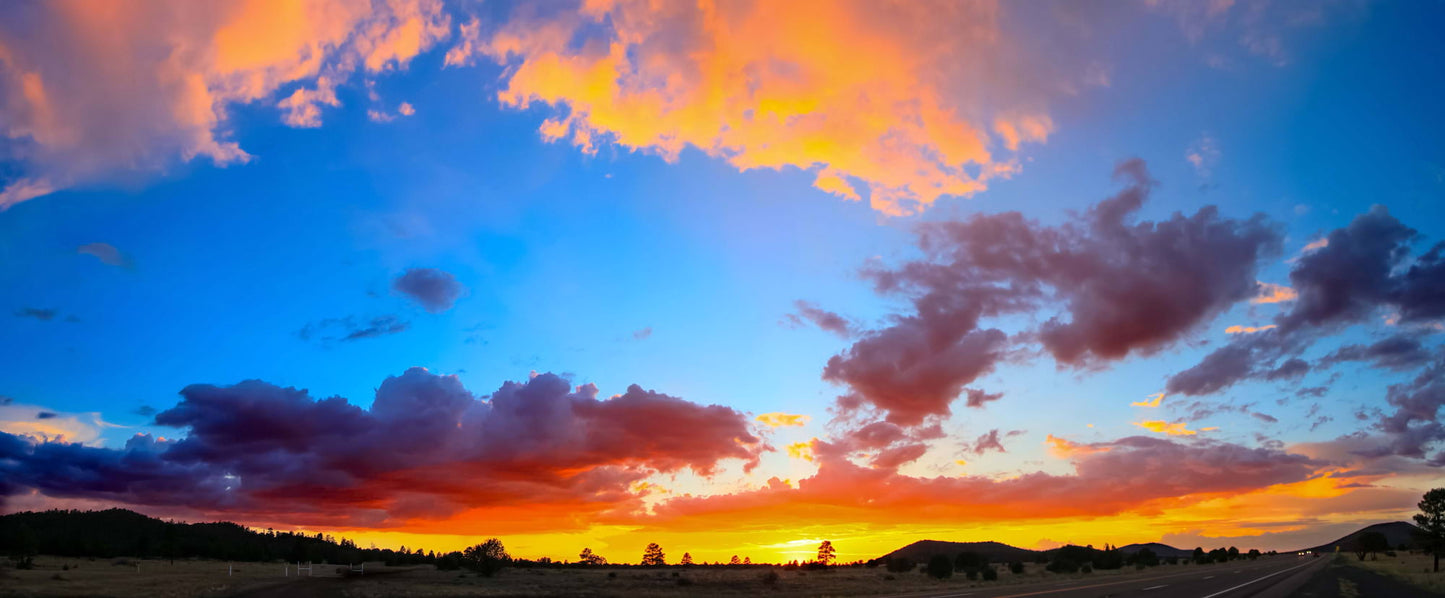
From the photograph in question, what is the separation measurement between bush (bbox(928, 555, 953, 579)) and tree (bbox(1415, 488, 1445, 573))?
2221 inches

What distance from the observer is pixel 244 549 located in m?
150

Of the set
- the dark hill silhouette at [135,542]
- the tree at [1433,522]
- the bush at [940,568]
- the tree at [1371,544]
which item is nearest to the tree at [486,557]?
the bush at [940,568]

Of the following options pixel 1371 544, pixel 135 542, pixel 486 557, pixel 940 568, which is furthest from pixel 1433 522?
pixel 135 542

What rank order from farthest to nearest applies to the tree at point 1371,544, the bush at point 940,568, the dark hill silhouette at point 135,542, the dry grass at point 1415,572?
the tree at point 1371,544, the dark hill silhouette at point 135,542, the bush at point 940,568, the dry grass at point 1415,572

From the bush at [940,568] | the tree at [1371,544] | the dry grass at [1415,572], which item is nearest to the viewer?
the dry grass at [1415,572]

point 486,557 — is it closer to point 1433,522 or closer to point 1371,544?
point 1433,522

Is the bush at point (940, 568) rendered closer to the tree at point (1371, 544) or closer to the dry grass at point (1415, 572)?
the dry grass at point (1415, 572)

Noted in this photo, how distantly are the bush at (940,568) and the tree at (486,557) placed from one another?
53353 mm

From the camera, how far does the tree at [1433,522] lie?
85.2 metres

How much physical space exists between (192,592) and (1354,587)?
74.1 m

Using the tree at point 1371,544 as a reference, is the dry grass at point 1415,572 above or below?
above

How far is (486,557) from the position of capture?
90.9m

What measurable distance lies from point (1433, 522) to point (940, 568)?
2347 inches

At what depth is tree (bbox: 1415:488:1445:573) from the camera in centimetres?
8519
